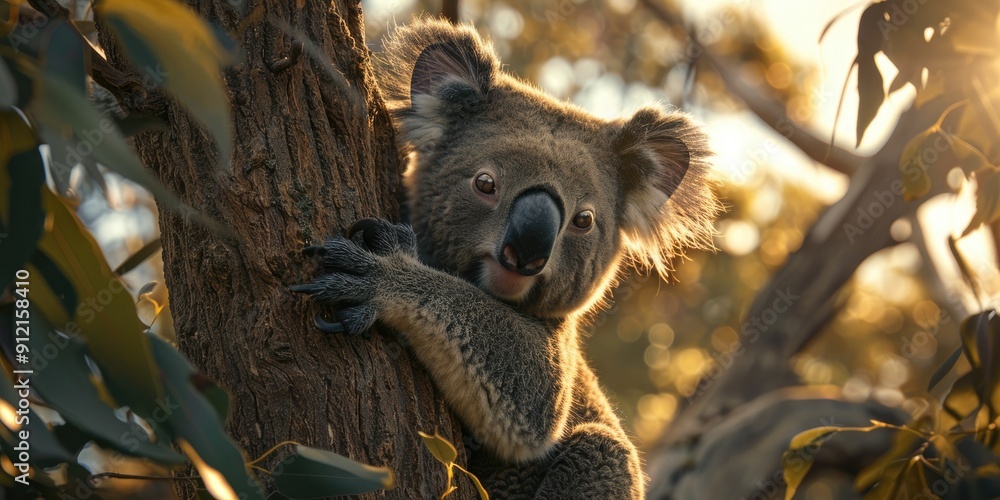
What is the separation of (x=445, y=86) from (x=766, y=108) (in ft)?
18.4

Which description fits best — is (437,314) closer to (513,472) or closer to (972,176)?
(513,472)

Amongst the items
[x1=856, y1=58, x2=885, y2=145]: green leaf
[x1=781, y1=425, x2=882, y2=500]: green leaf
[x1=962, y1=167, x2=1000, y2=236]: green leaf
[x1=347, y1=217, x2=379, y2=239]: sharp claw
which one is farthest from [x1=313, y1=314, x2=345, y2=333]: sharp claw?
[x1=962, y1=167, x2=1000, y2=236]: green leaf

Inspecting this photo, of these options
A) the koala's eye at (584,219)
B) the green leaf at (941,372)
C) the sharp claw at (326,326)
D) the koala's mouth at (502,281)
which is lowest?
the green leaf at (941,372)

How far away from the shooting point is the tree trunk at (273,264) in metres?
2.03

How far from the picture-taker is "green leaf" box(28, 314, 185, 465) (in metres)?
1.34

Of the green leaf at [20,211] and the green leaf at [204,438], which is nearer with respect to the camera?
the green leaf at [20,211]

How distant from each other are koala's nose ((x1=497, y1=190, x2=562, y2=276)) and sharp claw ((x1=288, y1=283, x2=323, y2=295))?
2.36 ft

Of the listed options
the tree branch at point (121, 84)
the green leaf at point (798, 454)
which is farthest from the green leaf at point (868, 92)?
the tree branch at point (121, 84)

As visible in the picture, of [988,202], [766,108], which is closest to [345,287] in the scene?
[988,202]

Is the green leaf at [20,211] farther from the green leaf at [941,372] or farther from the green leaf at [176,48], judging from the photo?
the green leaf at [941,372]

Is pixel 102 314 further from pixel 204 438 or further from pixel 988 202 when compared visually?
pixel 988 202

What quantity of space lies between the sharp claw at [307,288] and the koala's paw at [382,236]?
0.22m

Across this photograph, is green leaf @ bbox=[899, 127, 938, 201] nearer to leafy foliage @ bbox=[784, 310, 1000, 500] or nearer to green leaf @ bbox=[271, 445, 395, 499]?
leafy foliage @ bbox=[784, 310, 1000, 500]

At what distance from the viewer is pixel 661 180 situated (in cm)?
337
